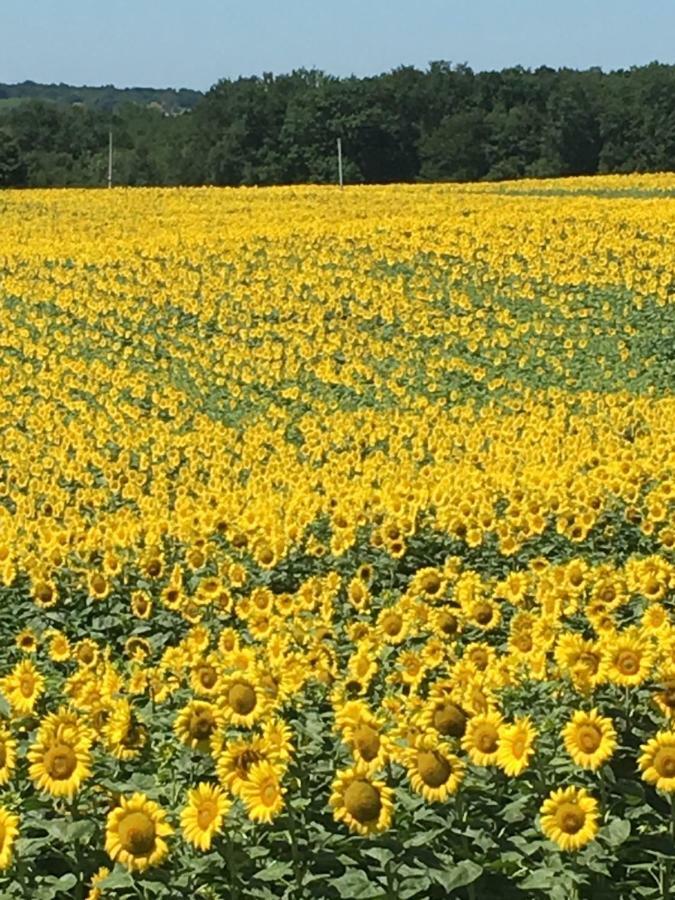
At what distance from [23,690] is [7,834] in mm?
895

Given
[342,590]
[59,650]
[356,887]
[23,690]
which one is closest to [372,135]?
[342,590]

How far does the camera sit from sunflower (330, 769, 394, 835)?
3100 mm

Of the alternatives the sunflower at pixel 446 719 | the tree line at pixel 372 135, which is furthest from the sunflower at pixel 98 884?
the tree line at pixel 372 135

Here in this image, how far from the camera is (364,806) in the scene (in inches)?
122

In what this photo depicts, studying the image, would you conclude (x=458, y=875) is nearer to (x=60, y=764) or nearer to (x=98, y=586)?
(x=60, y=764)

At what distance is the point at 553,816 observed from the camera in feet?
10.4

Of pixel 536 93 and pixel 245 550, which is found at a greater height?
pixel 536 93

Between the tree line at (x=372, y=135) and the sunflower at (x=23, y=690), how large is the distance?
186 ft

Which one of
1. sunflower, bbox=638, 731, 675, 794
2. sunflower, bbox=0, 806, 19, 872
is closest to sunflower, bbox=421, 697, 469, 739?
sunflower, bbox=638, 731, 675, 794

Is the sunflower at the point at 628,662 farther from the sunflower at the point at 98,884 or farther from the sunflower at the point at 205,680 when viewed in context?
the sunflower at the point at 98,884

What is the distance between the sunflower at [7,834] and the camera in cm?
315

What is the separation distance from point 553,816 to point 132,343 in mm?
13775

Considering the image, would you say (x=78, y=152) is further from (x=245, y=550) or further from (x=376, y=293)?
(x=245, y=550)

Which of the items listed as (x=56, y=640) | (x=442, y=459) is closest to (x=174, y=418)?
(x=442, y=459)
